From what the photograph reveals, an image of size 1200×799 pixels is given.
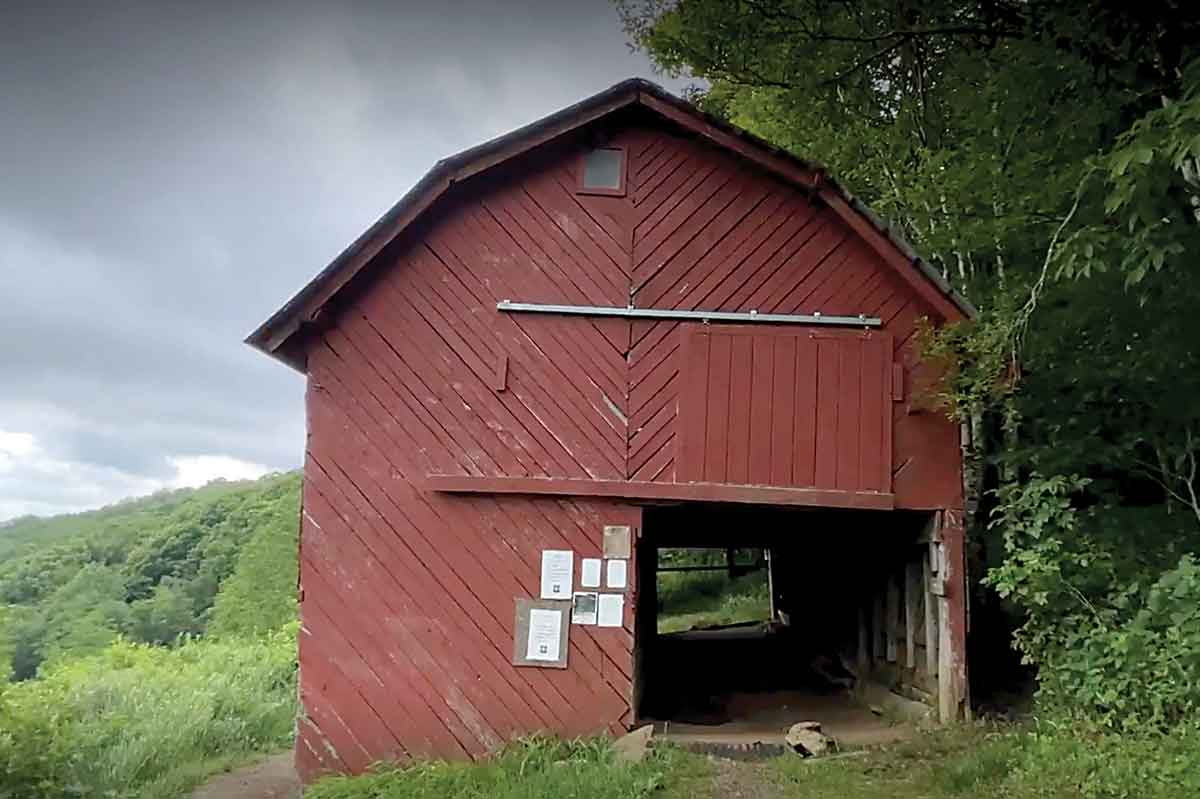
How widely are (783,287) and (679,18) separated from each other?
384cm

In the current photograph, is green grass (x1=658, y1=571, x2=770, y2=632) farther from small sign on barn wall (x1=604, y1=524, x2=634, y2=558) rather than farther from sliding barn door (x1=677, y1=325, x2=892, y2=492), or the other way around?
sliding barn door (x1=677, y1=325, x2=892, y2=492)

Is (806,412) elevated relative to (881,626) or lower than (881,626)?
elevated

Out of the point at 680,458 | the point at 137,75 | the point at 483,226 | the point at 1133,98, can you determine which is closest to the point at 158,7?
the point at 137,75

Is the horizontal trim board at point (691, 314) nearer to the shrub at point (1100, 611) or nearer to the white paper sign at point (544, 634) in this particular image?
the shrub at point (1100, 611)

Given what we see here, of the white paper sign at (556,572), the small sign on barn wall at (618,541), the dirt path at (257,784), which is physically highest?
the small sign on barn wall at (618,541)

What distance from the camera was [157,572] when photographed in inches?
1939

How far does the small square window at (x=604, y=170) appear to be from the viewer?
852 centimetres

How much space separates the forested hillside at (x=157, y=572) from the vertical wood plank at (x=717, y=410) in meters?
25.0

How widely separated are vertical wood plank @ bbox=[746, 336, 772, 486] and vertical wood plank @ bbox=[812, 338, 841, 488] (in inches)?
12.1

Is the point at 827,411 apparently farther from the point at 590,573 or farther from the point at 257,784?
the point at 257,784

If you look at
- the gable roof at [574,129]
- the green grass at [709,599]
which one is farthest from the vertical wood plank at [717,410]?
the green grass at [709,599]

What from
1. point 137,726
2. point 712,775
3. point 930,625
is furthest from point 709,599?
point 712,775

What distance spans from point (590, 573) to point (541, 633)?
665 millimetres

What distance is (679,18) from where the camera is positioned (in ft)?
33.7
